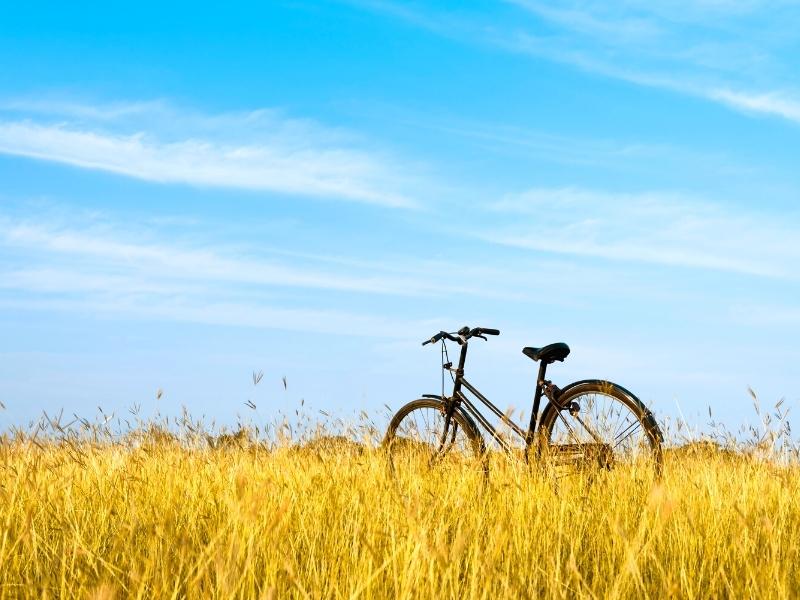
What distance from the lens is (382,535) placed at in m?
3.28

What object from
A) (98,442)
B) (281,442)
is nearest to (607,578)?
(281,442)

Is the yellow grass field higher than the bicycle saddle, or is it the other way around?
the bicycle saddle

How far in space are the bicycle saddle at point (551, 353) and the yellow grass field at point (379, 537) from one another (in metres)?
1.01

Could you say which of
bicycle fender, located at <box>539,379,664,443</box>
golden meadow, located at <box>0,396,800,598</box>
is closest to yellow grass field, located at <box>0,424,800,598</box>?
golden meadow, located at <box>0,396,800,598</box>

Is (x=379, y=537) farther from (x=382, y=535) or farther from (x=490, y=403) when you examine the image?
(x=490, y=403)

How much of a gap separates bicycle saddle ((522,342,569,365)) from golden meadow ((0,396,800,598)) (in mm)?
952

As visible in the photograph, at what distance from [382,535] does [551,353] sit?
120 inches

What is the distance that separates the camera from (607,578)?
310cm

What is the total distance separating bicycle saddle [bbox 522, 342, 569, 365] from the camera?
5.98 metres

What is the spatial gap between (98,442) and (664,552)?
4.45m

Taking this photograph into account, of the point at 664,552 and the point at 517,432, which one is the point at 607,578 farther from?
the point at 517,432

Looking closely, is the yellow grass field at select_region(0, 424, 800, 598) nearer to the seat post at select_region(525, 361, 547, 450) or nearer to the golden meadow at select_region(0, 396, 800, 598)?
the golden meadow at select_region(0, 396, 800, 598)

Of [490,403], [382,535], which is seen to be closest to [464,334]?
[490,403]

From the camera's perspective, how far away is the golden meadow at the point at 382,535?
2451mm
